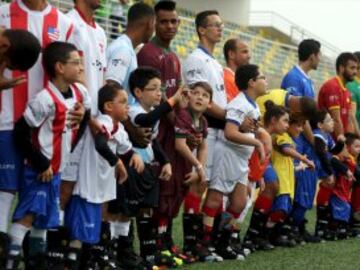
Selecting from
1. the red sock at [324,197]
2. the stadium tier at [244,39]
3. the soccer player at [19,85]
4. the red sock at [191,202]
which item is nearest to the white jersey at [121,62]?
the soccer player at [19,85]

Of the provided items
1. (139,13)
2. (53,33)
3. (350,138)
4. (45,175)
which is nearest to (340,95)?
(350,138)

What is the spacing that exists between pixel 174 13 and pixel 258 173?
1.81 metres

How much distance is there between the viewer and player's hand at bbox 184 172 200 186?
7164 mm

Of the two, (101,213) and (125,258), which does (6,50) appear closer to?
(101,213)

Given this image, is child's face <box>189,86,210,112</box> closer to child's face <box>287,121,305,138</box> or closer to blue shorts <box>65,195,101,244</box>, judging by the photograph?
blue shorts <box>65,195,101,244</box>

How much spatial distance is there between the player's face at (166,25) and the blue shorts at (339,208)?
3.51 metres

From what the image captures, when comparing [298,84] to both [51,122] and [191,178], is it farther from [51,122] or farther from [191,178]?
[51,122]

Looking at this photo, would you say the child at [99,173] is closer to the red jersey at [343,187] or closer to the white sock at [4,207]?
the white sock at [4,207]

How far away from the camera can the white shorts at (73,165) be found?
5871 millimetres

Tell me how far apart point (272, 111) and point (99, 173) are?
9.59 ft

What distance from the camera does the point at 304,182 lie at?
9164 mm

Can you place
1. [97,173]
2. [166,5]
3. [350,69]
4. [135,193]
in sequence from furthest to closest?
[350,69] → [166,5] → [135,193] → [97,173]

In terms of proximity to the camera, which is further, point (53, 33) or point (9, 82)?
point (53, 33)

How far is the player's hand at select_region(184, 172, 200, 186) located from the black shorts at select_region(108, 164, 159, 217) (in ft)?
2.04
